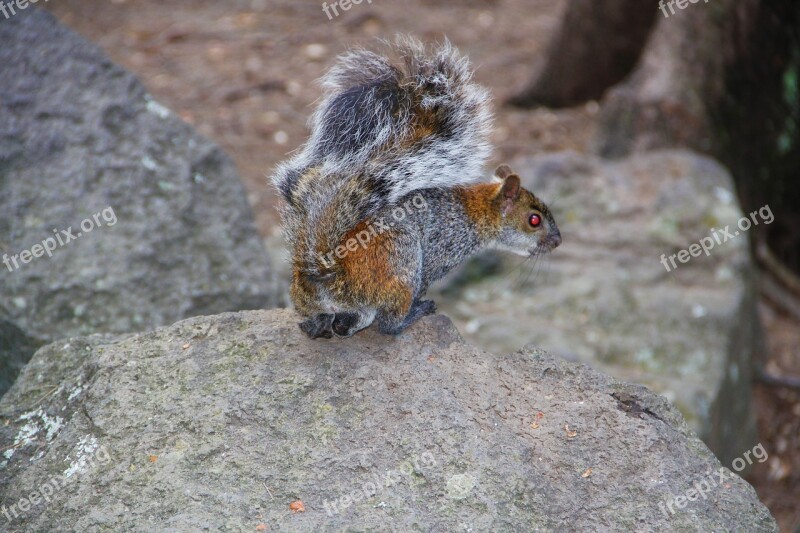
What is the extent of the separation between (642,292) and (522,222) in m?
2.12

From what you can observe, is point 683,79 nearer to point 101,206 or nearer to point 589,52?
point 589,52

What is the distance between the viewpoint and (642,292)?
253 inches

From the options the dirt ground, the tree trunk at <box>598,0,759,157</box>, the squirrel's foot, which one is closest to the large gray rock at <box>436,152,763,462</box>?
the tree trunk at <box>598,0,759,157</box>

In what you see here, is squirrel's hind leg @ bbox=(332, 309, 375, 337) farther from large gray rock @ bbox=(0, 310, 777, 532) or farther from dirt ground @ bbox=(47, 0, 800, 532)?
dirt ground @ bbox=(47, 0, 800, 532)

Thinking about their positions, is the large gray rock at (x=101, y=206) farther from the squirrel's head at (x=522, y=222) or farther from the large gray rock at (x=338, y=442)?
the squirrel's head at (x=522, y=222)

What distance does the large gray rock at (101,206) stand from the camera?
15.8 feet

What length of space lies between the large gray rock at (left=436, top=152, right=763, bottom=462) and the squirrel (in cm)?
218

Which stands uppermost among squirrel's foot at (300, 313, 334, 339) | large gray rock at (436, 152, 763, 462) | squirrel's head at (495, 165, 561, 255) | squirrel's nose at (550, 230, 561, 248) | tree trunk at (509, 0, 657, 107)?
squirrel's foot at (300, 313, 334, 339)

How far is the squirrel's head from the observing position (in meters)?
4.64

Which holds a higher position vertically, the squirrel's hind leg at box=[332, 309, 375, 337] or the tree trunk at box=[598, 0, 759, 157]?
the squirrel's hind leg at box=[332, 309, 375, 337]

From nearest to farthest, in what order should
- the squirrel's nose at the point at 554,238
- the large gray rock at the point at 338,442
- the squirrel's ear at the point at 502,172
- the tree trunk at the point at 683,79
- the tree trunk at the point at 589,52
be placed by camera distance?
the large gray rock at the point at 338,442 → the squirrel's nose at the point at 554,238 → the squirrel's ear at the point at 502,172 → the tree trunk at the point at 683,79 → the tree trunk at the point at 589,52

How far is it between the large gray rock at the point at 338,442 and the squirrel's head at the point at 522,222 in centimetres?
95

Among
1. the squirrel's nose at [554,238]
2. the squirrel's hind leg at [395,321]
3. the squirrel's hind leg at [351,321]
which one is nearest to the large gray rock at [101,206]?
the squirrel's hind leg at [351,321]

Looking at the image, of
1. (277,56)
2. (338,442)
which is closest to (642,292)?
(338,442)
